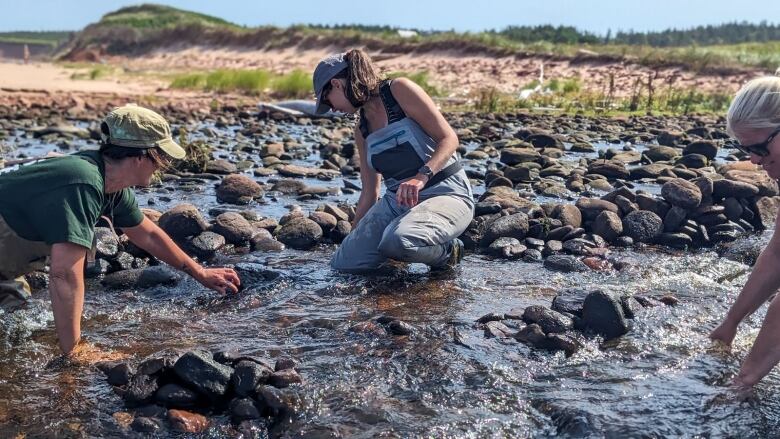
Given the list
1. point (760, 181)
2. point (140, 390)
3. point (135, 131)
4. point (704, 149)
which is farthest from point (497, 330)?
point (704, 149)

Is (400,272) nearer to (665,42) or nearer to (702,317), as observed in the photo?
(702,317)

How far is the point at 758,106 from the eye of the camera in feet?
12.5

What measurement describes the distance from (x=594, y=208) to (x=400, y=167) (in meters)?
2.42

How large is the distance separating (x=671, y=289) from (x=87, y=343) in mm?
3907

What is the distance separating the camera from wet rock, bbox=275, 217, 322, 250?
7449mm

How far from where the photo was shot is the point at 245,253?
7.28 meters

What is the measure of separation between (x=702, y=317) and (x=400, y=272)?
2164 millimetres

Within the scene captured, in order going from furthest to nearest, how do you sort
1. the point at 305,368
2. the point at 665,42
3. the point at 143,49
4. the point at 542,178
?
1. the point at 665,42
2. the point at 143,49
3. the point at 542,178
4. the point at 305,368

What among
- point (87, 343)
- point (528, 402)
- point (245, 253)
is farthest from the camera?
point (245, 253)

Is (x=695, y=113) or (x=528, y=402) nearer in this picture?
(x=528, y=402)

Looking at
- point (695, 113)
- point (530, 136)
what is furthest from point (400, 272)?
point (695, 113)

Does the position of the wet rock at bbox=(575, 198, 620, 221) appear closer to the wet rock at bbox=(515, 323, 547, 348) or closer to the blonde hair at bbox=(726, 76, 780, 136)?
the wet rock at bbox=(515, 323, 547, 348)

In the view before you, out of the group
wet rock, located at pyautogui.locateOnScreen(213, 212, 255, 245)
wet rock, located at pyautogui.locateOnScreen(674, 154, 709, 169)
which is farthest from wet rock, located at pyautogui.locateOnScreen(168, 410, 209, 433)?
wet rock, located at pyautogui.locateOnScreen(674, 154, 709, 169)

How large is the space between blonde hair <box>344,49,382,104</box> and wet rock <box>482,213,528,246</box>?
6.23ft
